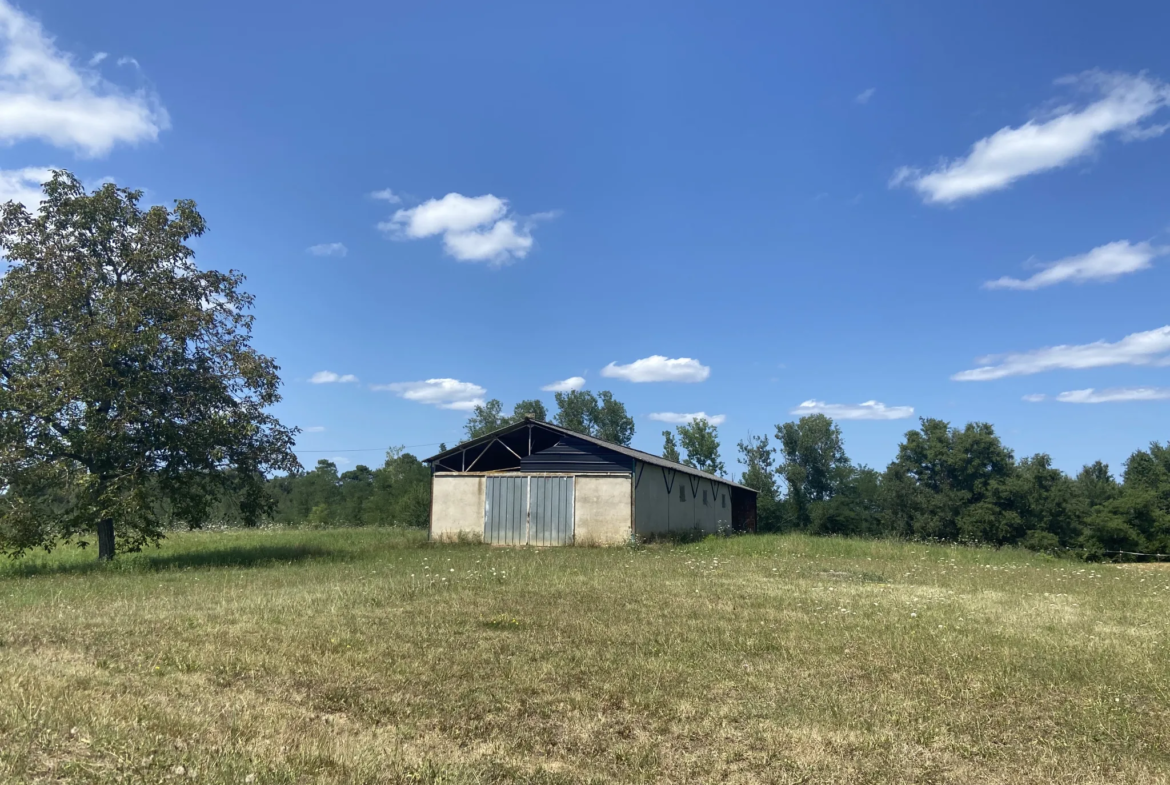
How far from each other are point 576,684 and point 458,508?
21.2 meters

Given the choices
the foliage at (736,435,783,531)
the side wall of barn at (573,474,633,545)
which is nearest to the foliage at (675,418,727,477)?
the foliage at (736,435,783,531)

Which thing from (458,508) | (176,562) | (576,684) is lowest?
(576,684)

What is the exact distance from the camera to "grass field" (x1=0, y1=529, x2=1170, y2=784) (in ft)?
15.6

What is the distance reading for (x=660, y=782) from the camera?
4594mm

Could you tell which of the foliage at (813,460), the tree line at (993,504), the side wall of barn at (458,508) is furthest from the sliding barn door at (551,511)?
the foliage at (813,460)

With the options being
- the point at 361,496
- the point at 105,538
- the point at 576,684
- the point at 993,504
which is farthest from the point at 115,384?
the point at 361,496

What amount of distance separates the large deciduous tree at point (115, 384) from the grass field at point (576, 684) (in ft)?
17.4

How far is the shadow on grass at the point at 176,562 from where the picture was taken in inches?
690

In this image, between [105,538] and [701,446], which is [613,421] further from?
[105,538]

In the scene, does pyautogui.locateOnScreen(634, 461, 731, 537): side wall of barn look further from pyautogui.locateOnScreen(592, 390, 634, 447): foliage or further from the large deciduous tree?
pyautogui.locateOnScreen(592, 390, 634, 447): foliage

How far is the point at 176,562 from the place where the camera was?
18812mm

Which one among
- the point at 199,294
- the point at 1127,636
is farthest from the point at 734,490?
the point at 1127,636

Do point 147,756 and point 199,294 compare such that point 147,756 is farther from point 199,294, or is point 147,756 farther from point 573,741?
point 199,294

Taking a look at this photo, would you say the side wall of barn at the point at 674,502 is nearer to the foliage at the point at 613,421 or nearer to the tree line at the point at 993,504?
the tree line at the point at 993,504
